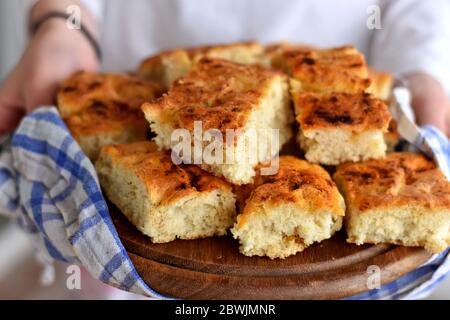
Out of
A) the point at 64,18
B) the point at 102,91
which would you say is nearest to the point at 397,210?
the point at 102,91

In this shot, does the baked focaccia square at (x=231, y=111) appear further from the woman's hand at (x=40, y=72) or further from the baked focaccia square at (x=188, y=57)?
the woman's hand at (x=40, y=72)

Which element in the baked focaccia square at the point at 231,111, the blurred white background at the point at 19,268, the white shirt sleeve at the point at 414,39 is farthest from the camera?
the white shirt sleeve at the point at 414,39

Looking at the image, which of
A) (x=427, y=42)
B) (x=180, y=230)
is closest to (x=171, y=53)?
(x=180, y=230)

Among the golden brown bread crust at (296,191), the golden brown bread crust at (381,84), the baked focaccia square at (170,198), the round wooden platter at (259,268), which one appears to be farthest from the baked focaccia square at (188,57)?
the round wooden platter at (259,268)

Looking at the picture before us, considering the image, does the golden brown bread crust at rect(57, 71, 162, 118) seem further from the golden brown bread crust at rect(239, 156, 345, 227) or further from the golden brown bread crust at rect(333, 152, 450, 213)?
the golden brown bread crust at rect(333, 152, 450, 213)

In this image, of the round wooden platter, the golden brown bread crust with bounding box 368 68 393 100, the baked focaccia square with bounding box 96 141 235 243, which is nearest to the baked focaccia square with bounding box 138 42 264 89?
the golden brown bread crust with bounding box 368 68 393 100

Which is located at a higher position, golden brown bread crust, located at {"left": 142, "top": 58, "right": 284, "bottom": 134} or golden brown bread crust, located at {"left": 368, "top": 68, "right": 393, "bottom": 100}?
golden brown bread crust, located at {"left": 142, "top": 58, "right": 284, "bottom": 134}
